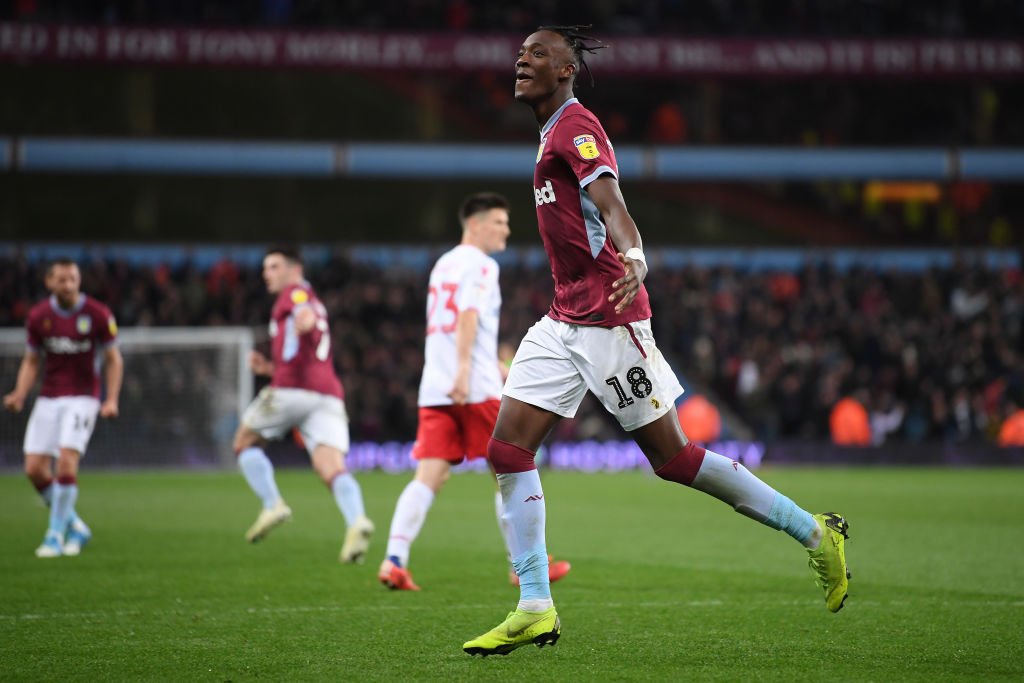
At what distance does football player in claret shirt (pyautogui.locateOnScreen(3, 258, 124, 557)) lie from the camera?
30.8ft

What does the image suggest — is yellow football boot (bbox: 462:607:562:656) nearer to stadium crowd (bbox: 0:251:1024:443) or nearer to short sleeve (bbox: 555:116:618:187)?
short sleeve (bbox: 555:116:618:187)

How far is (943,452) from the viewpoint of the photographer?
889 inches

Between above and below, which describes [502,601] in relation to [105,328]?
below

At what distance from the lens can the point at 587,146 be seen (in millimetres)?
4930

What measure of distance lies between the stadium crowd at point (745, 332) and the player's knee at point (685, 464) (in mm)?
16483

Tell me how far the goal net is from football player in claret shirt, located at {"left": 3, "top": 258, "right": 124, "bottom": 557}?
1078cm

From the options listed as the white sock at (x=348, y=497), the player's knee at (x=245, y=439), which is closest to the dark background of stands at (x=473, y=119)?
the player's knee at (x=245, y=439)

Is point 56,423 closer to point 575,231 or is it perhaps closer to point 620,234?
point 575,231

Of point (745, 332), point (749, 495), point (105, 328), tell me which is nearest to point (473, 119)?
point (745, 332)

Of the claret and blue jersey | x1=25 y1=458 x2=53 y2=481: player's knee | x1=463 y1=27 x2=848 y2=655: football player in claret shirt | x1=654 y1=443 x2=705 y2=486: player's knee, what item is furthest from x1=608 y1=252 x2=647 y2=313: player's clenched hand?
x1=25 y1=458 x2=53 y2=481: player's knee

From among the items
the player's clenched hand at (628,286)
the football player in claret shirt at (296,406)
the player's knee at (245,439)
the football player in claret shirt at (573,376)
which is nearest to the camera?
the player's clenched hand at (628,286)

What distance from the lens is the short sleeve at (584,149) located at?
4.89 m

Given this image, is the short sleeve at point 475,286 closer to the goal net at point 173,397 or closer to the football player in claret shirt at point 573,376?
the football player in claret shirt at point 573,376

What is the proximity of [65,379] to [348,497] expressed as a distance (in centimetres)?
269
